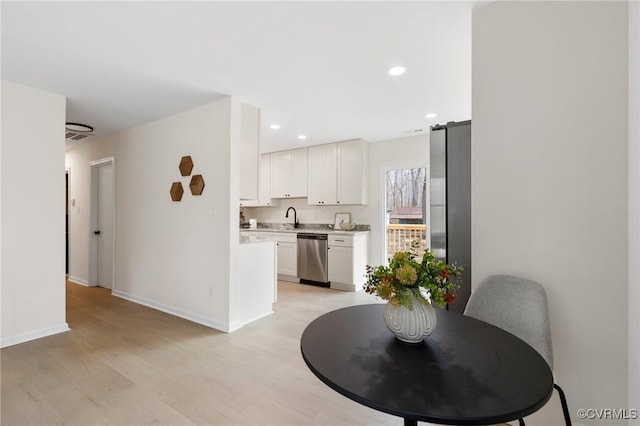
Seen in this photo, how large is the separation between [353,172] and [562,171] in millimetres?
3538

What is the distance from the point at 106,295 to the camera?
14.3 ft

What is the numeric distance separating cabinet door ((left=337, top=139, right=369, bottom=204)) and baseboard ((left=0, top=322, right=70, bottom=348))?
3906 millimetres

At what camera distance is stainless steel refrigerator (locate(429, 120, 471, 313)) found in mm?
2168

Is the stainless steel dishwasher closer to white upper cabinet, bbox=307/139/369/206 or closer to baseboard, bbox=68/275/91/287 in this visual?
white upper cabinet, bbox=307/139/369/206

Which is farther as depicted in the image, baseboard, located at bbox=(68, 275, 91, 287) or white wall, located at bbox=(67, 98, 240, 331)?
baseboard, located at bbox=(68, 275, 91, 287)

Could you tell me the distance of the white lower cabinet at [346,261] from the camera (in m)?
4.67

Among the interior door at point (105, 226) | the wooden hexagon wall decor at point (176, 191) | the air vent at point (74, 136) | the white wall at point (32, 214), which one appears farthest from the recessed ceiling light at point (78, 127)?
the wooden hexagon wall decor at point (176, 191)

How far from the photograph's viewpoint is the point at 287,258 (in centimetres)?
527

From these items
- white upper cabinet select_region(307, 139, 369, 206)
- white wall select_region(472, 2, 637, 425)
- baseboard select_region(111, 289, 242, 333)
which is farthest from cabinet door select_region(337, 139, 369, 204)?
white wall select_region(472, 2, 637, 425)

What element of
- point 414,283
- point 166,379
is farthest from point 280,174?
point 414,283

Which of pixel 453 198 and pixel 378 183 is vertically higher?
pixel 378 183

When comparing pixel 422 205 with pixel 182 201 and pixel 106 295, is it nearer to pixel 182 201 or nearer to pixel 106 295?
pixel 182 201

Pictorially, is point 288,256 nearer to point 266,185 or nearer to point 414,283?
point 266,185

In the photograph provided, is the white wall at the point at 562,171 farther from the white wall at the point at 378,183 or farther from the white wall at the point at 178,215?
the white wall at the point at 378,183
